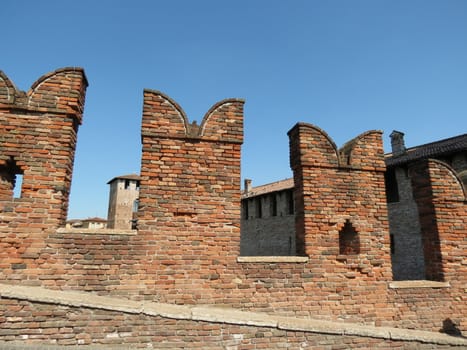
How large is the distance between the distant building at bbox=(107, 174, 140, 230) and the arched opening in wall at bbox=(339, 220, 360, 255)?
37.2 m

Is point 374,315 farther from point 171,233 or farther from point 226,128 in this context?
point 226,128

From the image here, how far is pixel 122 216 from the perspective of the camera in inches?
1588

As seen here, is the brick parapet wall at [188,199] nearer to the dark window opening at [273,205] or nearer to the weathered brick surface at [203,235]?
the weathered brick surface at [203,235]

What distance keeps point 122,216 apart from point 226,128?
38464mm

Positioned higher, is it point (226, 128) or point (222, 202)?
point (226, 128)

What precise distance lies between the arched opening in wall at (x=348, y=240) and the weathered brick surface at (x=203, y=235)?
0.02m

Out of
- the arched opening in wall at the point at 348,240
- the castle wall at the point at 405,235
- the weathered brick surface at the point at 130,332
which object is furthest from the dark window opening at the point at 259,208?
the weathered brick surface at the point at 130,332

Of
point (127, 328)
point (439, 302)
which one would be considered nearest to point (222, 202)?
point (127, 328)

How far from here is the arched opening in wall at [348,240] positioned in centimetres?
552

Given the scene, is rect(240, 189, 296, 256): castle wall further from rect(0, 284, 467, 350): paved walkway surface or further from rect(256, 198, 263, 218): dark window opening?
rect(0, 284, 467, 350): paved walkway surface

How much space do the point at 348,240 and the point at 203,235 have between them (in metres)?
2.74

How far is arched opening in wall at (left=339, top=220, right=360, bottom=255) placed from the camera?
552 centimetres

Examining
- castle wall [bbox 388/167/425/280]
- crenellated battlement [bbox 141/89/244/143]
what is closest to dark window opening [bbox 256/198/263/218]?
castle wall [bbox 388/167/425/280]

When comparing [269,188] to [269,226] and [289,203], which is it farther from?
[289,203]
